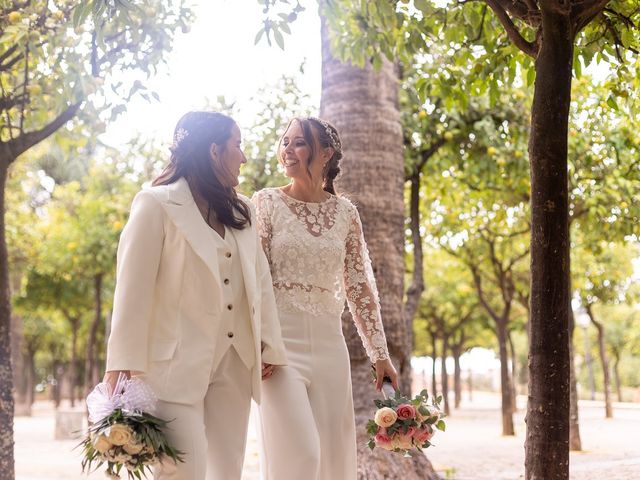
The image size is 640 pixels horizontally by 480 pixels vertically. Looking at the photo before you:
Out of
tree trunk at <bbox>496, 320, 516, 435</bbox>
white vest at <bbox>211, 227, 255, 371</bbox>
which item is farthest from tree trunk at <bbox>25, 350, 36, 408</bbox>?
white vest at <bbox>211, 227, 255, 371</bbox>

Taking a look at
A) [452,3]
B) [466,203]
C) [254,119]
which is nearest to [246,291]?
[452,3]

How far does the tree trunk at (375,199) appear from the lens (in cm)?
767

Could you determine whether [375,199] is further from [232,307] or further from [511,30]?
[232,307]

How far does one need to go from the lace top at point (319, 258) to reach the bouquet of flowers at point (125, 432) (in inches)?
45.4

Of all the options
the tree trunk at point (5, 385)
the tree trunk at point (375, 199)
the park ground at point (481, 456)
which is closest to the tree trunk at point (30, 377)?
the park ground at point (481, 456)

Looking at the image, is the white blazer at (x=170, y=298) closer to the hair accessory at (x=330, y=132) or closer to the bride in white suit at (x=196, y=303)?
the bride in white suit at (x=196, y=303)

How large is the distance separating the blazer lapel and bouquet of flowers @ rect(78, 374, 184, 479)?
62 cm

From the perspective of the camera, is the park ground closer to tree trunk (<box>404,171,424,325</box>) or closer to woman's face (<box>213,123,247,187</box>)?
tree trunk (<box>404,171,424,325</box>)

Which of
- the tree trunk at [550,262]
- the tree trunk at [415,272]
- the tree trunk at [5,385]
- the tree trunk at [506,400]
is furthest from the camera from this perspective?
the tree trunk at [506,400]

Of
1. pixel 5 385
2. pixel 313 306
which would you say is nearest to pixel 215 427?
pixel 313 306

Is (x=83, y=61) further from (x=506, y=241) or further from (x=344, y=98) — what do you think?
(x=506, y=241)

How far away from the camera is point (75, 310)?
29.5 meters

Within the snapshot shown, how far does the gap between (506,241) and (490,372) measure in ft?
178

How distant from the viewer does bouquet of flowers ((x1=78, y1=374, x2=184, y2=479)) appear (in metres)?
3.26
